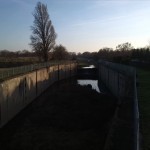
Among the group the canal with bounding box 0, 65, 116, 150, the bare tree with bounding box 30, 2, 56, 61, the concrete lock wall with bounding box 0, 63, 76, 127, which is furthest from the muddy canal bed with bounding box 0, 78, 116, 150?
the bare tree with bounding box 30, 2, 56, 61

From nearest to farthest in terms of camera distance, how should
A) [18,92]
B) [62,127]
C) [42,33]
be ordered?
1. [62,127]
2. [18,92]
3. [42,33]

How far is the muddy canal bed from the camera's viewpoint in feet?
62.1

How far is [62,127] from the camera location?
2267 cm

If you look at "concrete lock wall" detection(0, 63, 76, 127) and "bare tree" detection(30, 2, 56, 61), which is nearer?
"concrete lock wall" detection(0, 63, 76, 127)

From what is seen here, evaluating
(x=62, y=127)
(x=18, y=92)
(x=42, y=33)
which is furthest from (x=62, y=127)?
(x=42, y=33)

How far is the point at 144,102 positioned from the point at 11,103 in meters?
13.2

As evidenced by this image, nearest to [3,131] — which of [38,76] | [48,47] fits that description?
[38,76]

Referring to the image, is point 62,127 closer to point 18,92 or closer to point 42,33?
point 18,92

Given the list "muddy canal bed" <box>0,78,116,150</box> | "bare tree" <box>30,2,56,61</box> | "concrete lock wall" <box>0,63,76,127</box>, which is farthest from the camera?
"bare tree" <box>30,2,56,61</box>

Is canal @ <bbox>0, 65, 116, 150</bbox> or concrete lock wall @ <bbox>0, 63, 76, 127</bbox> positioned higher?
concrete lock wall @ <bbox>0, 63, 76, 127</bbox>

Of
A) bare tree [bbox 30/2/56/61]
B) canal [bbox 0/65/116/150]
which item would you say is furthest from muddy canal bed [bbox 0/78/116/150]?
bare tree [bbox 30/2/56/61]

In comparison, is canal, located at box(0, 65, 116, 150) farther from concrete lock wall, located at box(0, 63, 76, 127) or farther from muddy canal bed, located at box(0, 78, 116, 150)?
concrete lock wall, located at box(0, 63, 76, 127)

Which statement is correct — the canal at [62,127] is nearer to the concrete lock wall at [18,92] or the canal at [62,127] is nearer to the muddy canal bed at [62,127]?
the muddy canal bed at [62,127]

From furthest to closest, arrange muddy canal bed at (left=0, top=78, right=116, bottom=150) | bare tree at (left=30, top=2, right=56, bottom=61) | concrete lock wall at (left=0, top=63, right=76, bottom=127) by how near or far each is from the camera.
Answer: bare tree at (left=30, top=2, right=56, bottom=61), concrete lock wall at (left=0, top=63, right=76, bottom=127), muddy canal bed at (left=0, top=78, right=116, bottom=150)
